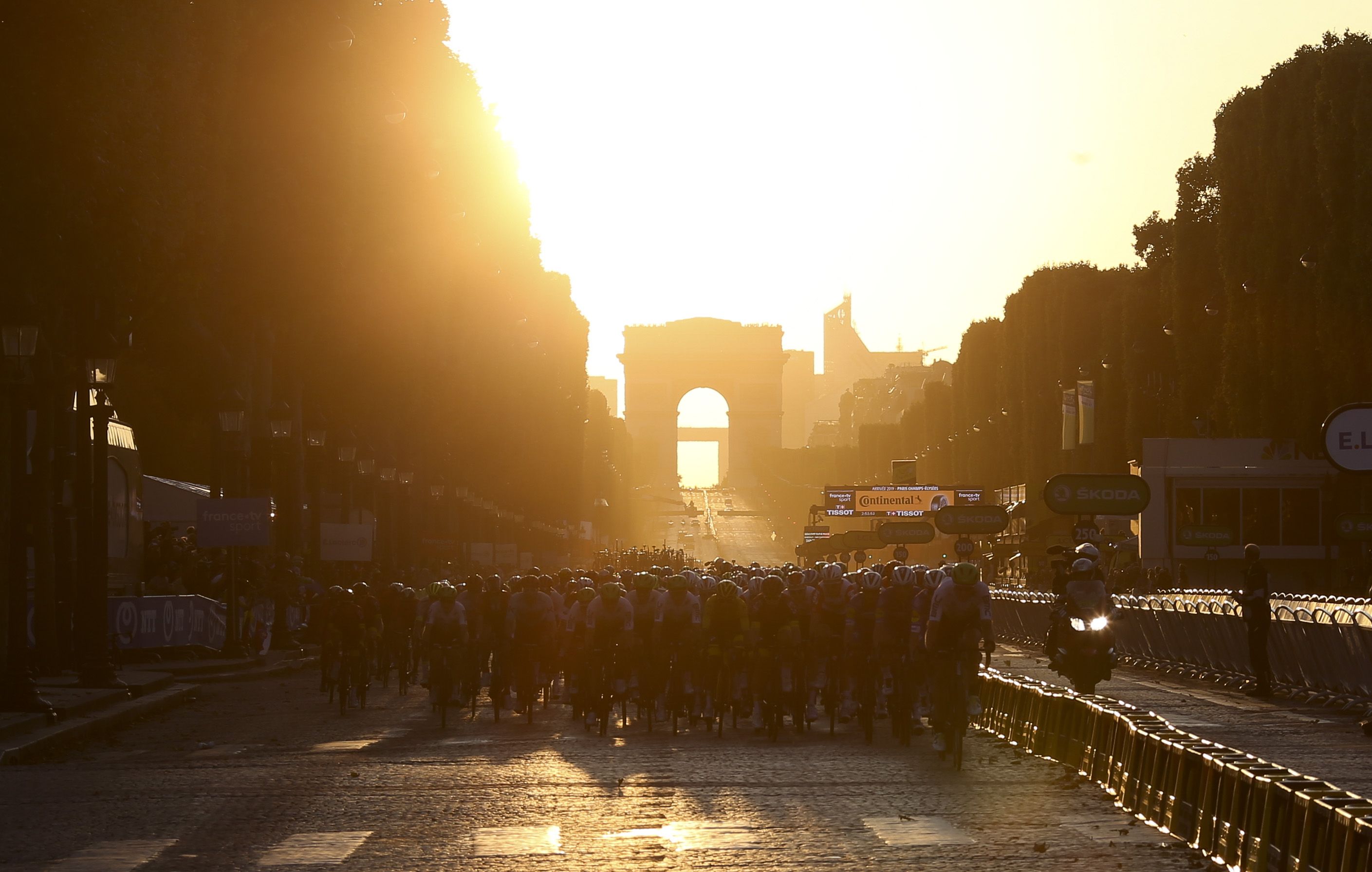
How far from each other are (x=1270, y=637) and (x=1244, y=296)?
23.9 metres

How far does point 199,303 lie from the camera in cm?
3284

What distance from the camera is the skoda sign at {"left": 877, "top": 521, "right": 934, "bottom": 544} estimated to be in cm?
6588

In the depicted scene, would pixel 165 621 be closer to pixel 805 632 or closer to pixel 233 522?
pixel 233 522

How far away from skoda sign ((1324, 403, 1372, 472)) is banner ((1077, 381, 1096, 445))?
3366 cm

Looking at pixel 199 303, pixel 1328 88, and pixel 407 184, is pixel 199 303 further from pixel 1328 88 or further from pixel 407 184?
pixel 1328 88

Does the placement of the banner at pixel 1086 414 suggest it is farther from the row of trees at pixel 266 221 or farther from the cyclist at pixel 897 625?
the cyclist at pixel 897 625

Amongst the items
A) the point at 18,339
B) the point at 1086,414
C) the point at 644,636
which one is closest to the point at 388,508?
the point at 1086,414

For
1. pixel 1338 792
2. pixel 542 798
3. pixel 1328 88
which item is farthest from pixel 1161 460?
pixel 1338 792

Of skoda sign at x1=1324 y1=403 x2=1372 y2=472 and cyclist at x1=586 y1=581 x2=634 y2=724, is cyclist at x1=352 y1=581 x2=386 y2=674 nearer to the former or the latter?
cyclist at x1=586 y1=581 x2=634 y2=724

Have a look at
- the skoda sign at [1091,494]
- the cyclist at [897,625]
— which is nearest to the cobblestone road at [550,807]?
the cyclist at [897,625]

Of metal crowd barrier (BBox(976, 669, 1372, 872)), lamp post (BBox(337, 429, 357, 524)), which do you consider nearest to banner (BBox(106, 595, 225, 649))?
lamp post (BBox(337, 429, 357, 524))

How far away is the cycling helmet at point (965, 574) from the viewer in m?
17.0

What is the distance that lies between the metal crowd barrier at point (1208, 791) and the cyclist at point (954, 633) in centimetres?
77

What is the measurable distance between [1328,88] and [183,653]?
25.8 m
